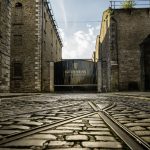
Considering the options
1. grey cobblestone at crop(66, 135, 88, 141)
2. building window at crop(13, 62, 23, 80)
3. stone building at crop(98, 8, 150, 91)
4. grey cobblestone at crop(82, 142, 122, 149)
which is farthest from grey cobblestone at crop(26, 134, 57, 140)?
building window at crop(13, 62, 23, 80)

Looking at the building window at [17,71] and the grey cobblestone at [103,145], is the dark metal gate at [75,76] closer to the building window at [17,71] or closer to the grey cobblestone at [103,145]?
the building window at [17,71]

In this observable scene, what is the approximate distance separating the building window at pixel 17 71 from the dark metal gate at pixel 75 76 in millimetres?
3629

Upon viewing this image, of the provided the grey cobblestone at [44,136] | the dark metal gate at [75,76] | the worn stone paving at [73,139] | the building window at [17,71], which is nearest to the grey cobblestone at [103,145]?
the worn stone paving at [73,139]

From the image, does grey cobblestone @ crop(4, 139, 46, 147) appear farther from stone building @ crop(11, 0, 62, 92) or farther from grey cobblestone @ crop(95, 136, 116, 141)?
stone building @ crop(11, 0, 62, 92)

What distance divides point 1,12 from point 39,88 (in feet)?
36.6

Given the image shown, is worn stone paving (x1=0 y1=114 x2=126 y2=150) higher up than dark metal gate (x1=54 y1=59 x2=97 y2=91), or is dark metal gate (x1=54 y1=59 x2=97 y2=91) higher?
dark metal gate (x1=54 y1=59 x2=97 y2=91)

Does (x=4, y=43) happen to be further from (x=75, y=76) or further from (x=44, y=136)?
(x=75, y=76)

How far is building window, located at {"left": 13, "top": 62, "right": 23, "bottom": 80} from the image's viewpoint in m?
24.8

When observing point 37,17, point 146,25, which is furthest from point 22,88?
point 146,25

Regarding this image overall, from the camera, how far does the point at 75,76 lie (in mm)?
26656

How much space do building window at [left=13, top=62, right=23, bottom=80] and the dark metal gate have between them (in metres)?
3.63

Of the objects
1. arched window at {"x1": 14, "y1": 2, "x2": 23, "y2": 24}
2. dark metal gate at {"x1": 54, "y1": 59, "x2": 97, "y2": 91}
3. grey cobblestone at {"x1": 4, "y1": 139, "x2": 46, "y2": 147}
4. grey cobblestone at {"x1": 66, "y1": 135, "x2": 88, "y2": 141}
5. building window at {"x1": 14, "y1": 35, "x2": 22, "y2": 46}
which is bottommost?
grey cobblestone at {"x1": 66, "y1": 135, "x2": 88, "y2": 141}

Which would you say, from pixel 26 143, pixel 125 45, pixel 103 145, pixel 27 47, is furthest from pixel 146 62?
pixel 26 143

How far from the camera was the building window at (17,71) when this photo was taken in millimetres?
24809
